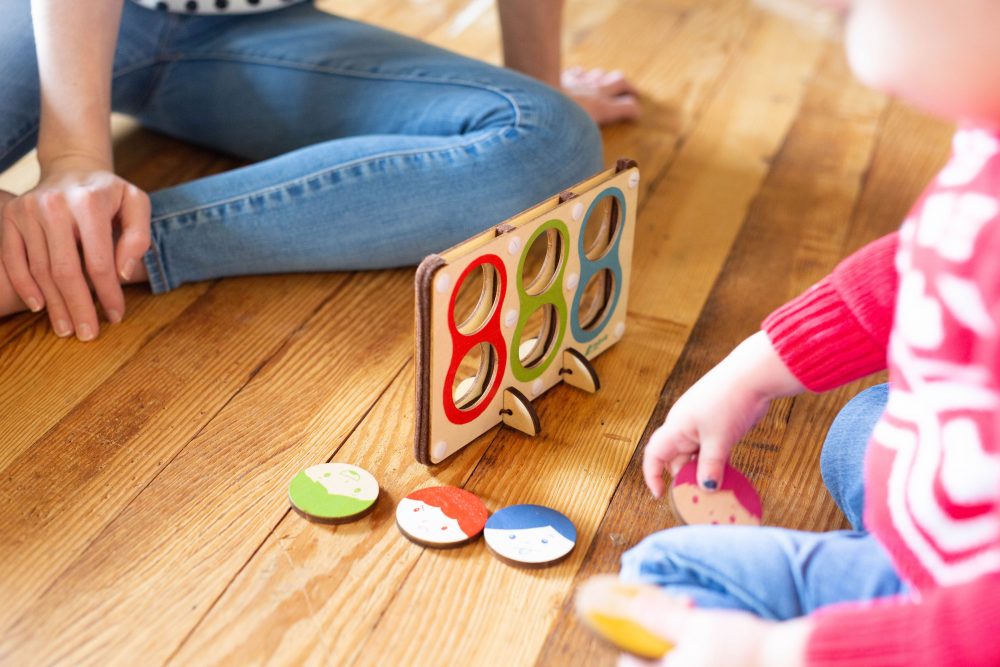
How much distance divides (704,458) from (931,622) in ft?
0.77

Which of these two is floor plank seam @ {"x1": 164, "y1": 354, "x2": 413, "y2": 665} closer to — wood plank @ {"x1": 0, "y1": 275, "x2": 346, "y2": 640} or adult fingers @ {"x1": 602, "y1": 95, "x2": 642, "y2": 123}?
wood plank @ {"x1": 0, "y1": 275, "x2": 346, "y2": 640}

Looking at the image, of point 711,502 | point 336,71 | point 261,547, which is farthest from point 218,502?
point 336,71

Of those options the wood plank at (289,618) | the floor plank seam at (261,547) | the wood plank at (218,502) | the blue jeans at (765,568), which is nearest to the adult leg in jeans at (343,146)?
the wood plank at (218,502)

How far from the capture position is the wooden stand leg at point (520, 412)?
97cm

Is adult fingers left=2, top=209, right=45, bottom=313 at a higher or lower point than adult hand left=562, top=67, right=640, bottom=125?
higher

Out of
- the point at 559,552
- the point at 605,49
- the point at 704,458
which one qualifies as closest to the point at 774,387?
the point at 704,458

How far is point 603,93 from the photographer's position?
167 cm

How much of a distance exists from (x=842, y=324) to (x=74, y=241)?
76 centimetres

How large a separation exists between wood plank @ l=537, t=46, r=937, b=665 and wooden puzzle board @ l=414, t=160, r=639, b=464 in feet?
0.40

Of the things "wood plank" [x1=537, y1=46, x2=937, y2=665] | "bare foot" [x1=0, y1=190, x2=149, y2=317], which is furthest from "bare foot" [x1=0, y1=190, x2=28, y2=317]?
"wood plank" [x1=537, y1=46, x2=937, y2=665]

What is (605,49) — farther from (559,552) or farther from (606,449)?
(559,552)

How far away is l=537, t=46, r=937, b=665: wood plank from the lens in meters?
0.89

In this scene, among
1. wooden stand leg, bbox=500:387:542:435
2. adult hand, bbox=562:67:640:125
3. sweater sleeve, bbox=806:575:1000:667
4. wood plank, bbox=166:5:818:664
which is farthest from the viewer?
adult hand, bbox=562:67:640:125

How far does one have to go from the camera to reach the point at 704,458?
0.78 metres
